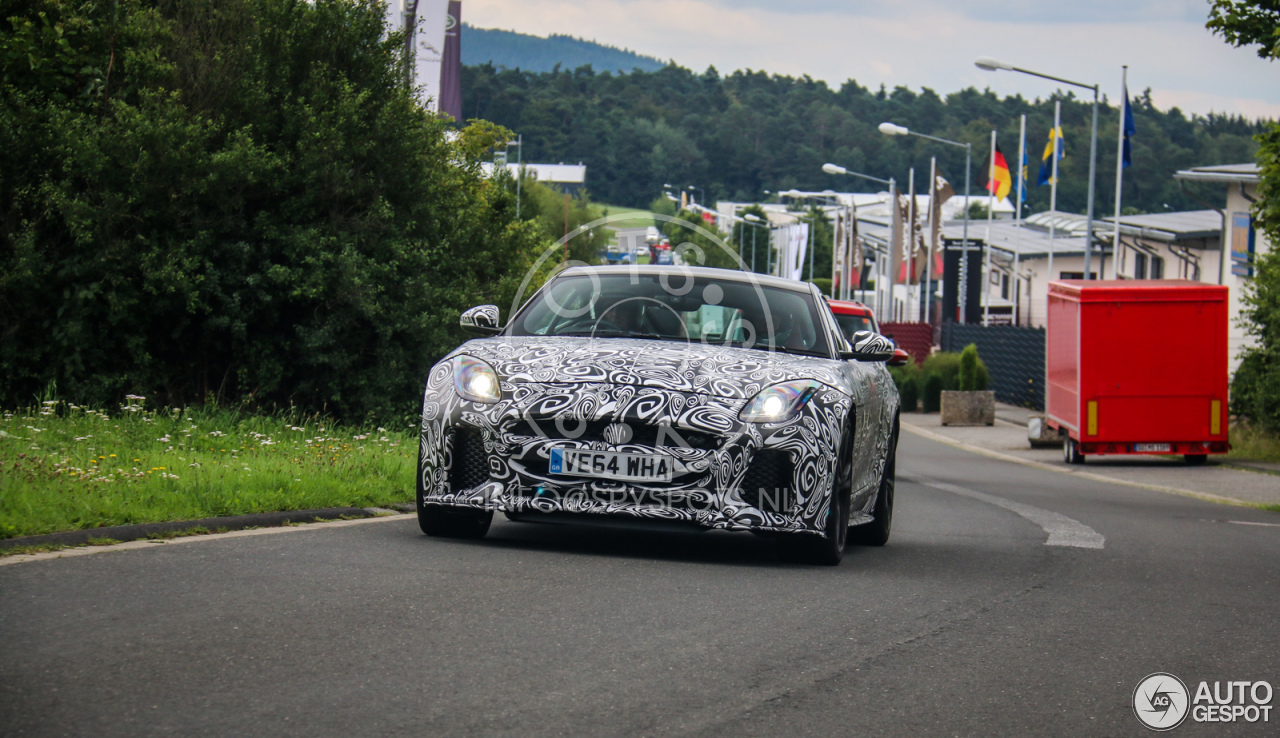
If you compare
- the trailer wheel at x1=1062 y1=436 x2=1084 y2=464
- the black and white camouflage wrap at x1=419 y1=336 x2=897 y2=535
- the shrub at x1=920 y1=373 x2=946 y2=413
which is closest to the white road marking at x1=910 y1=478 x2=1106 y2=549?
the black and white camouflage wrap at x1=419 y1=336 x2=897 y2=535

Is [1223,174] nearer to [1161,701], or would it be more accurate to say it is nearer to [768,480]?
[768,480]

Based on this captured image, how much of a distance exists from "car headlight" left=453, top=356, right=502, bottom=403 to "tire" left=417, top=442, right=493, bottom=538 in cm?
50

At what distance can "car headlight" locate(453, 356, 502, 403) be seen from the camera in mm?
7398

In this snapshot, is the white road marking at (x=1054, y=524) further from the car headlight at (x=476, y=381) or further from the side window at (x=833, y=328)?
the car headlight at (x=476, y=381)

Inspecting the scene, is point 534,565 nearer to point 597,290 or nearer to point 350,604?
point 350,604

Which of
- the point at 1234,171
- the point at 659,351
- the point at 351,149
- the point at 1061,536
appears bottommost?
the point at 1061,536

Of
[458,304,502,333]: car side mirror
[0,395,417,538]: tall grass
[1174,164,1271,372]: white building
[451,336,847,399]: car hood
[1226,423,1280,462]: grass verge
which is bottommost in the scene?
[1226,423,1280,462]: grass verge

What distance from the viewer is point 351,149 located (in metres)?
18.0

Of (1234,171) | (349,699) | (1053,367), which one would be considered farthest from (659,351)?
(1234,171)

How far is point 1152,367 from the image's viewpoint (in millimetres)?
22438

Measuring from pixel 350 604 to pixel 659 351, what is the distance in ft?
8.24

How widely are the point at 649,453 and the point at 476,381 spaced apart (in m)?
1.01

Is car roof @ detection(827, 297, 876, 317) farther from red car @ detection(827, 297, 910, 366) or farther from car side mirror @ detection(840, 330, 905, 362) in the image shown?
car side mirror @ detection(840, 330, 905, 362)

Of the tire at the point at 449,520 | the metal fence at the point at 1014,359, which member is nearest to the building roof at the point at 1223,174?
the metal fence at the point at 1014,359
